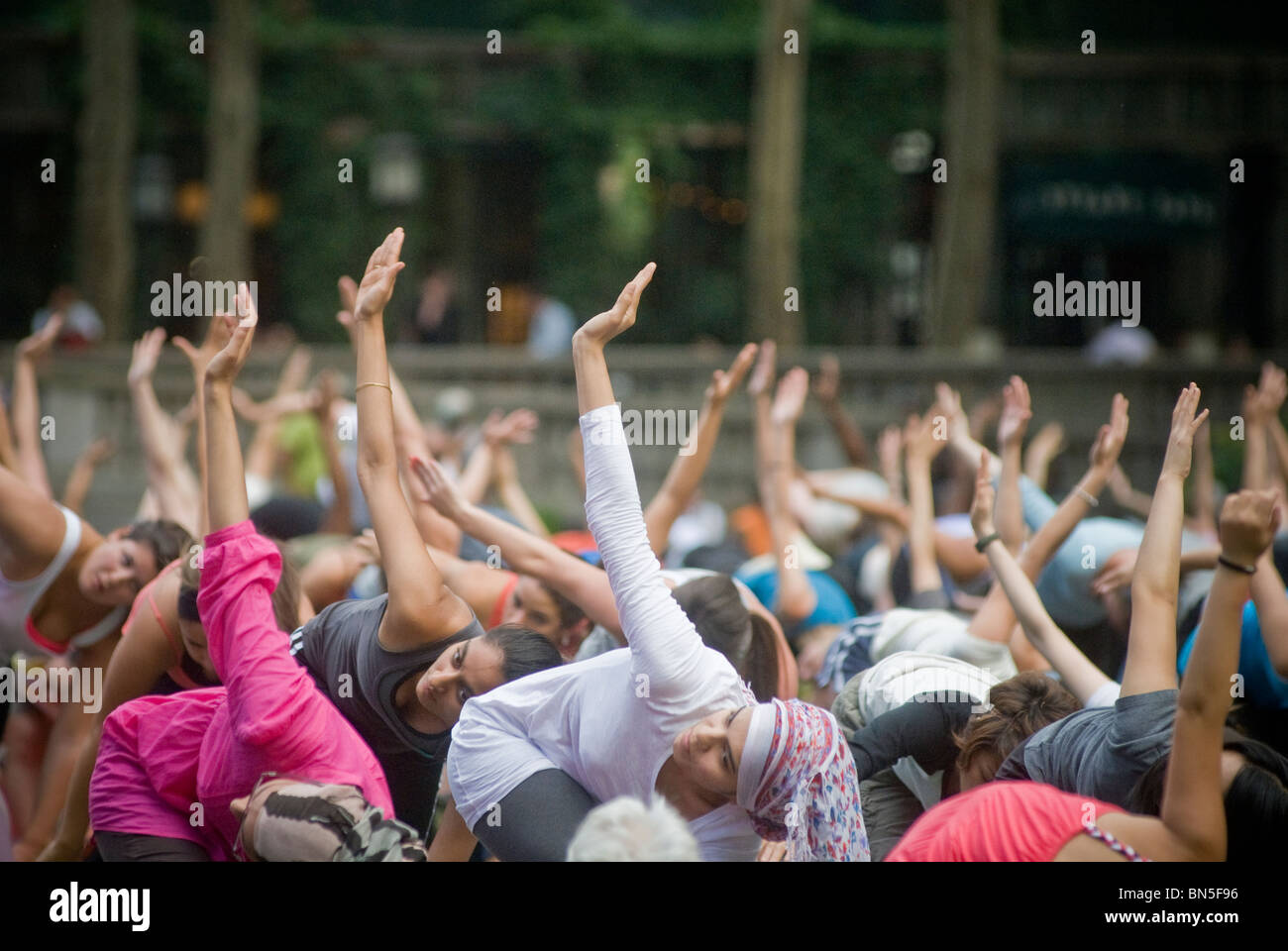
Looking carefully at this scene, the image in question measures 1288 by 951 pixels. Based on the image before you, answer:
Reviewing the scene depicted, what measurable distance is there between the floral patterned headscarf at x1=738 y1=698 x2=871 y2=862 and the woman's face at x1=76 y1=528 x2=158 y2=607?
1.77m

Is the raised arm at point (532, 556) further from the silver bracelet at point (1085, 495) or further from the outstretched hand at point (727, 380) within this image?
the silver bracelet at point (1085, 495)

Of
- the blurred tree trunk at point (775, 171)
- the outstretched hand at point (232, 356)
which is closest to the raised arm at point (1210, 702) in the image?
the outstretched hand at point (232, 356)

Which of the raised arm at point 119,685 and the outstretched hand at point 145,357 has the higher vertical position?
the outstretched hand at point 145,357

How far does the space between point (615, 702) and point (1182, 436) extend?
53.6 inches

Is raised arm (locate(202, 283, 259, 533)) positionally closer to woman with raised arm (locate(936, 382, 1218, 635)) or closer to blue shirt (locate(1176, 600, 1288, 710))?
woman with raised arm (locate(936, 382, 1218, 635))

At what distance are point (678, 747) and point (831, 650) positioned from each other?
136 cm

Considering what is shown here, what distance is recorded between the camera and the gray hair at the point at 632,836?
2.13 meters

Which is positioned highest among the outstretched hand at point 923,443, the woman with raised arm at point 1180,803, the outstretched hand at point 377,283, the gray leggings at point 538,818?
the outstretched hand at point 377,283

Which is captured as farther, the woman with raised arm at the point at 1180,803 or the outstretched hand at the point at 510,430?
the outstretched hand at the point at 510,430

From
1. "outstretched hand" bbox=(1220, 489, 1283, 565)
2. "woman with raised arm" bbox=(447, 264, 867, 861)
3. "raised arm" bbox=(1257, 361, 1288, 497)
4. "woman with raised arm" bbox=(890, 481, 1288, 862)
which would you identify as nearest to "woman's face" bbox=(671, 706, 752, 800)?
"woman with raised arm" bbox=(447, 264, 867, 861)

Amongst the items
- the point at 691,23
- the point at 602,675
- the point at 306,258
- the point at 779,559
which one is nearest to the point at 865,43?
the point at 691,23

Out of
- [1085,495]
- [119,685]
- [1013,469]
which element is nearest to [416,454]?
[119,685]

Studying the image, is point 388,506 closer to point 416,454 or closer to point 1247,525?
point 416,454

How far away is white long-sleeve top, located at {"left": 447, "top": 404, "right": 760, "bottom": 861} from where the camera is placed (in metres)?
2.46
